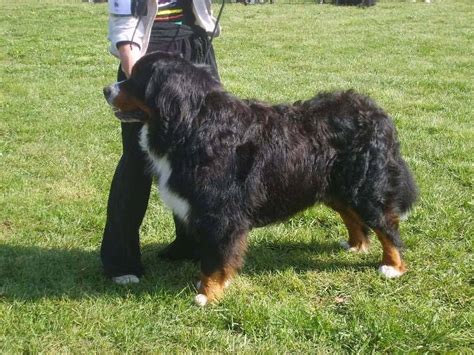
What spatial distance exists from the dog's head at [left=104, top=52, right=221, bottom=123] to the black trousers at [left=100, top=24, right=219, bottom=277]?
27 centimetres

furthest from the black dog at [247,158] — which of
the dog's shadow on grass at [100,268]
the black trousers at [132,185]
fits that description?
the dog's shadow on grass at [100,268]

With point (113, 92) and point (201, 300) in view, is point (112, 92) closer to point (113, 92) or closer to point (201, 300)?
point (113, 92)

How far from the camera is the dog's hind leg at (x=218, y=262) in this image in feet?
12.5

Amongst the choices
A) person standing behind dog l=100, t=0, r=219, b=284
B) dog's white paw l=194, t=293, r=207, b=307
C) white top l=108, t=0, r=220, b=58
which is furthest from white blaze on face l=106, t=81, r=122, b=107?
dog's white paw l=194, t=293, r=207, b=307

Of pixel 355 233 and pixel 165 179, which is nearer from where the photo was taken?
pixel 165 179

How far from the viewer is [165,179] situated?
12.3ft

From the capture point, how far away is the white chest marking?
12.1ft

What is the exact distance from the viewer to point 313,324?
3592 mm

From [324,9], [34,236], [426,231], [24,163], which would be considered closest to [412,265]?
[426,231]

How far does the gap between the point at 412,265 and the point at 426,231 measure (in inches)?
24.6

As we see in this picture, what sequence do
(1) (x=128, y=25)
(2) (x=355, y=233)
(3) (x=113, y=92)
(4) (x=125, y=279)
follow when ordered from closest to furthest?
(1) (x=128, y=25)
(3) (x=113, y=92)
(4) (x=125, y=279)
(2) (x=355, y=233)

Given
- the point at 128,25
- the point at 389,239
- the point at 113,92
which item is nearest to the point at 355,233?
the point at 389,239

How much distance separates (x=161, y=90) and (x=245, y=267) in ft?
5.56

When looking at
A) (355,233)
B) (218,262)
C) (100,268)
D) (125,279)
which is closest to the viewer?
(218,262)
